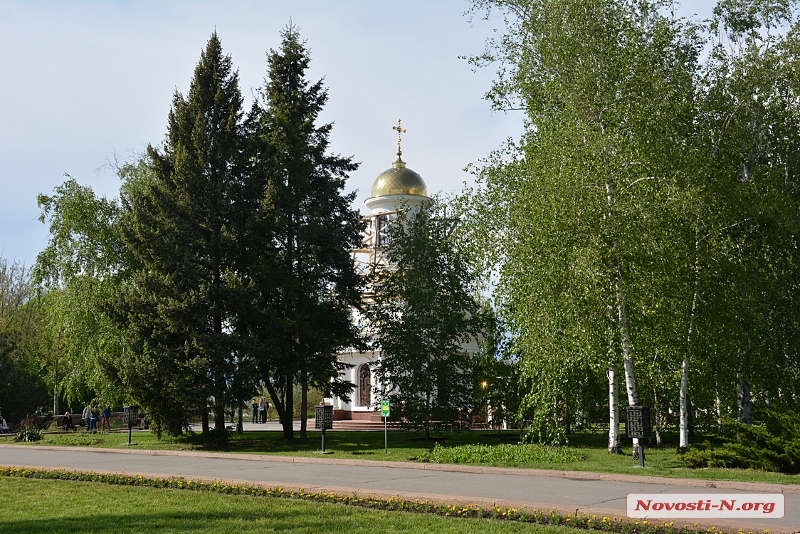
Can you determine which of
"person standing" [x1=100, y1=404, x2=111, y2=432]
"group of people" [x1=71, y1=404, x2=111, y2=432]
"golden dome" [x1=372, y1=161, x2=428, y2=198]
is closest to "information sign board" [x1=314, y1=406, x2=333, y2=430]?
"group of people" [x1=71, y1=404, x2=111, y2=432]

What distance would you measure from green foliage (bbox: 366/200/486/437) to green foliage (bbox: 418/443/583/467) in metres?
7.26

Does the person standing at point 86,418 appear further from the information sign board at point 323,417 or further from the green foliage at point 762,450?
the green foliage at point 762,450

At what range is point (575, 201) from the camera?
1741 centimetres

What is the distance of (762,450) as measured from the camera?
45.3 feet

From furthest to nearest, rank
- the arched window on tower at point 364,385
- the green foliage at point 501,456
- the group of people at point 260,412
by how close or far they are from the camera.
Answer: the group of people at point 260,412 < the arched window on tower at point 364,385 < the green foliage at point 501,456

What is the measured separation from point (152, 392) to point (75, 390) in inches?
520

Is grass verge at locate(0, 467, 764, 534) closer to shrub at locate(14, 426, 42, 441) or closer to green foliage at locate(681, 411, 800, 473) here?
green foliage at locate(681, 411, 800, 473)

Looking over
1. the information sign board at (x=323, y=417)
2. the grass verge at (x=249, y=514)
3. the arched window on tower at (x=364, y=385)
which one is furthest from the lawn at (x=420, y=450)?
the arched window on tower at (x=364, y=385)

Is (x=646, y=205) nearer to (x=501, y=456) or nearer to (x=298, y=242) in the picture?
(x=501, y=456)

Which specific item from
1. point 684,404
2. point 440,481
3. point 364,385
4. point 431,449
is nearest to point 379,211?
point 364,385

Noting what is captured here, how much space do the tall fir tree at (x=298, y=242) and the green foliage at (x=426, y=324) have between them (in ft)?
5.38

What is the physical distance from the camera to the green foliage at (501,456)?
1691cm

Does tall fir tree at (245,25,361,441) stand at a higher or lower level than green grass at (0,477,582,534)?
higher

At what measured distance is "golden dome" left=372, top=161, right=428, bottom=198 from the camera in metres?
46.1
